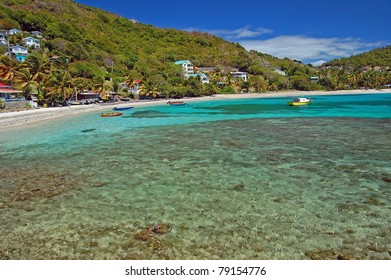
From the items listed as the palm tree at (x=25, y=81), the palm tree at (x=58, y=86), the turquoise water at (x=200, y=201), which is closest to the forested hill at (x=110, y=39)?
the palm tree at (x=58, y=86)

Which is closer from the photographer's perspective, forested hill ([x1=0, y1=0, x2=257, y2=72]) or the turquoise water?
the turquoise water

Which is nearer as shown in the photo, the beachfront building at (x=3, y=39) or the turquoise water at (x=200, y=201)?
the turquoise water at (x=200, y=201)

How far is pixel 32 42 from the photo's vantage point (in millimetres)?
84312

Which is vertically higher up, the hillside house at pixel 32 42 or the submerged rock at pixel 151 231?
the hillside house at pixel 32 42

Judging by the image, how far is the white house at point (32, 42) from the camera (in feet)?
270

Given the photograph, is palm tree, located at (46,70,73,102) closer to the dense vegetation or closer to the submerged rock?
the dense vegetation

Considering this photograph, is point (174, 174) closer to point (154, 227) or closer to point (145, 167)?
point (145, 167)

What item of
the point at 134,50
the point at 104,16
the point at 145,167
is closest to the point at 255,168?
the point at 145,167

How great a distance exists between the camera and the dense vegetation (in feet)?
169

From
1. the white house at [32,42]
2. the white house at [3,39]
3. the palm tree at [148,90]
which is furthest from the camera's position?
the white house at [32,42]

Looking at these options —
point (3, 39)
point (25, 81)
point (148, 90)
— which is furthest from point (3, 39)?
point (25, 81)

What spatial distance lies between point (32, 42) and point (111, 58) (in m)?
27.2

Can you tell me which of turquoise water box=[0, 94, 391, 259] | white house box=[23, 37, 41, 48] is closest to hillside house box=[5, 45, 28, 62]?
white house box=[23, 37, 41, 48]

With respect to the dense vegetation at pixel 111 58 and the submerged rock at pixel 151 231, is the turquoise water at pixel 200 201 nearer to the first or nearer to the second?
the submerged rock at pixel 151 231
